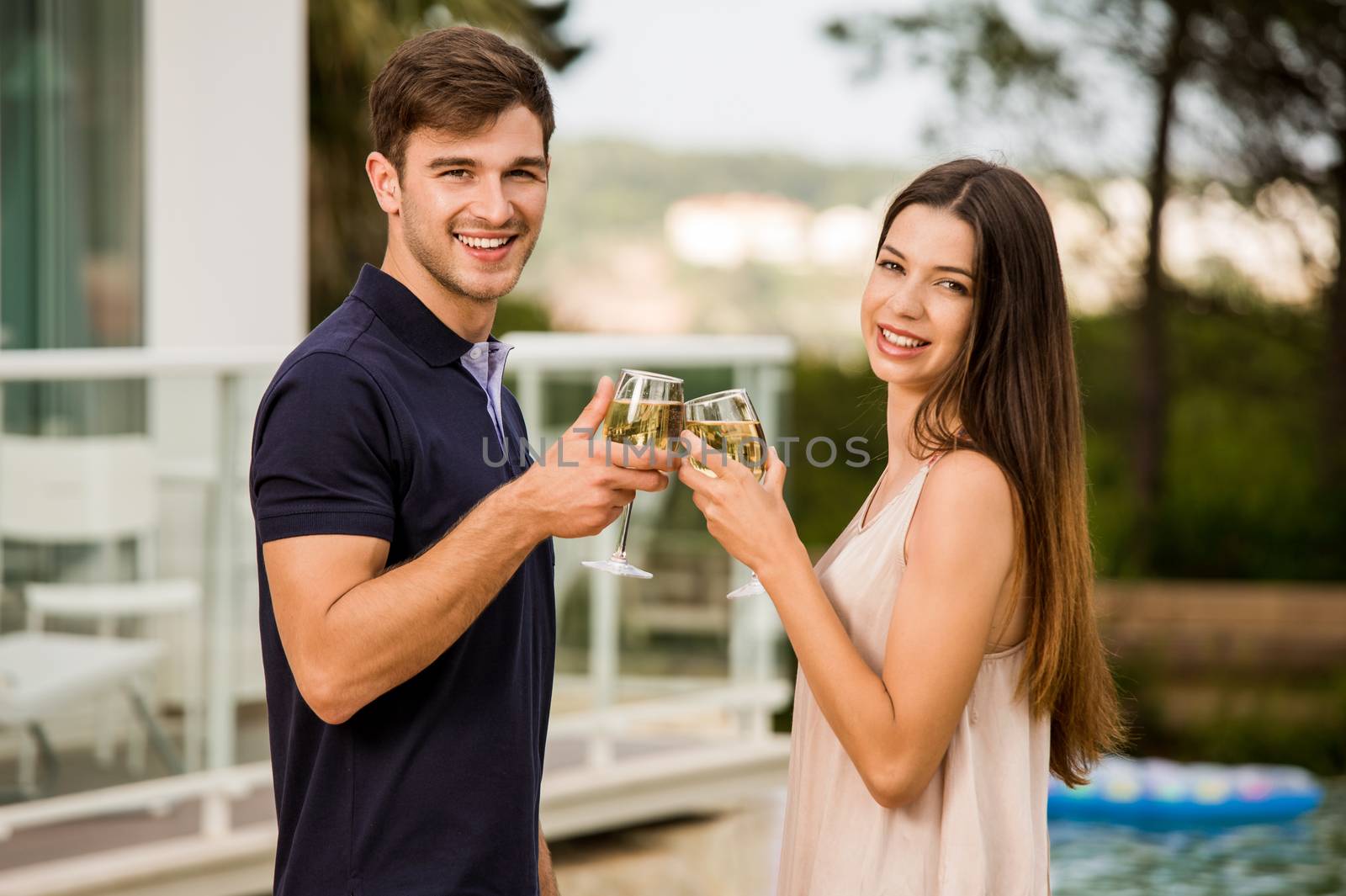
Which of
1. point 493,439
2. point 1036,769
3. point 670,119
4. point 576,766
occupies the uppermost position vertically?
point 670,119

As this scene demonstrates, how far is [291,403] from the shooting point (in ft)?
5.39

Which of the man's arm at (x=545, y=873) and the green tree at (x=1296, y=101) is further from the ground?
the green tree at (x=1296, y=101)

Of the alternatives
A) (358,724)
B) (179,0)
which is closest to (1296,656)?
(179,0)

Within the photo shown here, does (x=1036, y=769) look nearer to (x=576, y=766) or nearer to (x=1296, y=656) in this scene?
(x=576, y=766)

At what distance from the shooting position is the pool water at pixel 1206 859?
6.46m

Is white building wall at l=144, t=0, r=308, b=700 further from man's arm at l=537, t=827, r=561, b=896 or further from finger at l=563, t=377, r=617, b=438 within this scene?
finger at l=563, t=377, r=617, b=438

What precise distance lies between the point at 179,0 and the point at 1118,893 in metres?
5.35

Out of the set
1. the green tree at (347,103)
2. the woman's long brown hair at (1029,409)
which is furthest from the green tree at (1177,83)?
the woman's long brown hair at (1029,409)

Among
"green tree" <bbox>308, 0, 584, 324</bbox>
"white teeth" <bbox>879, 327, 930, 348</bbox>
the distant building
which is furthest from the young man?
the distant building

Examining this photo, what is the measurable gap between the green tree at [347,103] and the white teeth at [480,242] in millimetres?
6400

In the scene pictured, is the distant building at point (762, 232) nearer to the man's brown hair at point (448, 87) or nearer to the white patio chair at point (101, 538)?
the white patio chair at point (101, 538)

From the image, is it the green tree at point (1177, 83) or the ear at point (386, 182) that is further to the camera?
the green tree at point (1177, 83)

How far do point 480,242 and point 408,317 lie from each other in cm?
13

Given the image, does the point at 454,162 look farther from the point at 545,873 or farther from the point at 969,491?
the point at 545,873
